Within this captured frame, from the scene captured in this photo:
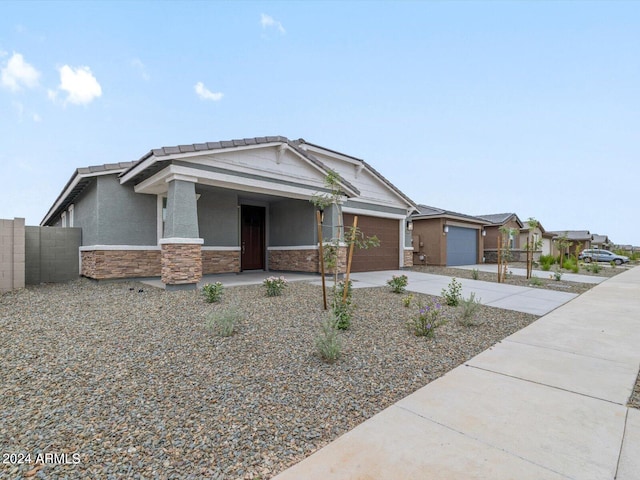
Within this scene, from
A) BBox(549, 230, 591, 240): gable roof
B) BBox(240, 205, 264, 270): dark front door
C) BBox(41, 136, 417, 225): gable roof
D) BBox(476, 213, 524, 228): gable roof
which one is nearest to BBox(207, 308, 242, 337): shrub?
BBox(41, 136, 417, 225): gable roof

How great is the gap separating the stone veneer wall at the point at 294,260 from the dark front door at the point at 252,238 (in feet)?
1.80

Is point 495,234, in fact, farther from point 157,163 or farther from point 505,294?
point 157,163

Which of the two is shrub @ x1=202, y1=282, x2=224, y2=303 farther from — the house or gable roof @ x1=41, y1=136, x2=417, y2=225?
gable roof @ x1=41, y1=136, x2=417, y2=225

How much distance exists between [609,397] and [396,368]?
200cm

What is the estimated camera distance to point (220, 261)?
36.4 ft

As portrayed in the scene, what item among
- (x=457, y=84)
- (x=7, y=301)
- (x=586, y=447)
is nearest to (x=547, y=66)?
(x=457, y=84)

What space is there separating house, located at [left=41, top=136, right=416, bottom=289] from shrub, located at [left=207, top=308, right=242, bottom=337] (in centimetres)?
254

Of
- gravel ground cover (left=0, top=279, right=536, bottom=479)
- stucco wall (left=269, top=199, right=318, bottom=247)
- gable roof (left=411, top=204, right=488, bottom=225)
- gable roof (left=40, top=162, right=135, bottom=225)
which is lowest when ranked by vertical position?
gravel ground cover (left=0, top=279, right=536, bottom=479)

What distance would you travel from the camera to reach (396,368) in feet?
11.5

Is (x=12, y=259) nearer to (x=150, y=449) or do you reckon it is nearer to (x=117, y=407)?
(x=117, y=407)

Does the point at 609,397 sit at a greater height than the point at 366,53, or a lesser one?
lesser

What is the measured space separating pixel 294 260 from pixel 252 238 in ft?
6.89

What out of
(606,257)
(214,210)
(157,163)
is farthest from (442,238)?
(606,257)

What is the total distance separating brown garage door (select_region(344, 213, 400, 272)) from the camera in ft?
41.9
